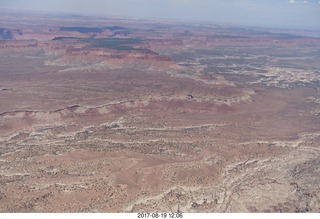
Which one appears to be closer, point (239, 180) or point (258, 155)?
point (239, 180)

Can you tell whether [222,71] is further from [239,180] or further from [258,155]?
[239,180]

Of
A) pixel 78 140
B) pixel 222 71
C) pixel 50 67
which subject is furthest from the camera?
pixel 222 71

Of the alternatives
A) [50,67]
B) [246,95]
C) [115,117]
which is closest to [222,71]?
[246,95]

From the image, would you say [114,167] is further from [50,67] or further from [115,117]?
[50,67]

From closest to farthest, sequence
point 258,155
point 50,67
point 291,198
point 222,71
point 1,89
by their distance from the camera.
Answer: point 291,198
point 258,155
point 1,89
point 50,67
point 222,71

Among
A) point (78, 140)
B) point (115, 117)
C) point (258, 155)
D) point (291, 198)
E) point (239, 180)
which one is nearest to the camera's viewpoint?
point (291, 198)

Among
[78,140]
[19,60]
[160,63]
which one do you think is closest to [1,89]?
[78,140]
